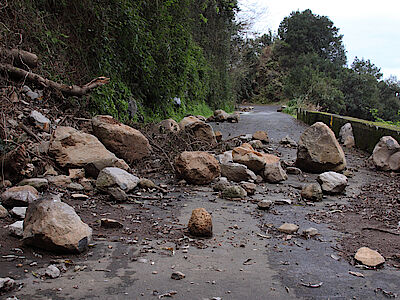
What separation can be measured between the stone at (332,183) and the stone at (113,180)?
8.62 feet

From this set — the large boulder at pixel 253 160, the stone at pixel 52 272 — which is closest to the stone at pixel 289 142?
the large boulder at pixel 253 160

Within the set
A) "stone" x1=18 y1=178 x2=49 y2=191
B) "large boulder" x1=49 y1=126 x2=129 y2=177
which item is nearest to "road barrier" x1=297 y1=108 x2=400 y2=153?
"large boulder" x1=49 y1=126 x2=129 y2=177

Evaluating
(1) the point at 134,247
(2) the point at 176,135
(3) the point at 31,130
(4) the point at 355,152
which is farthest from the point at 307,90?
(1) the point at 134,247

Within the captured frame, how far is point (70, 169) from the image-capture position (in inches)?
188

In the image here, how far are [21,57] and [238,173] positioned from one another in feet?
13.3

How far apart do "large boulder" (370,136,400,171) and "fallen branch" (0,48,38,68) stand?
6442mm

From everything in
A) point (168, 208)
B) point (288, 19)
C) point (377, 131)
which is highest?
point (288, 19)

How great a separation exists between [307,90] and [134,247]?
26.0 metres

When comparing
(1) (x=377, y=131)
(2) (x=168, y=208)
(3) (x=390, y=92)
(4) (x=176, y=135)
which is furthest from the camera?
(3) (x=390, y=92)

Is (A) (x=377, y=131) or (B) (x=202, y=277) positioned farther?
(A) (x=377, y=131)

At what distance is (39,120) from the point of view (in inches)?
219

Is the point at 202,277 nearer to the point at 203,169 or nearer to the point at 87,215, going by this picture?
the point at 87,215

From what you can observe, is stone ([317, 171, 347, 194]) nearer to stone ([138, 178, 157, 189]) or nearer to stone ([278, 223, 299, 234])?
stone ([278, 223, 299, 234])

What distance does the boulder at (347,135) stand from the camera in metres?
9.43
